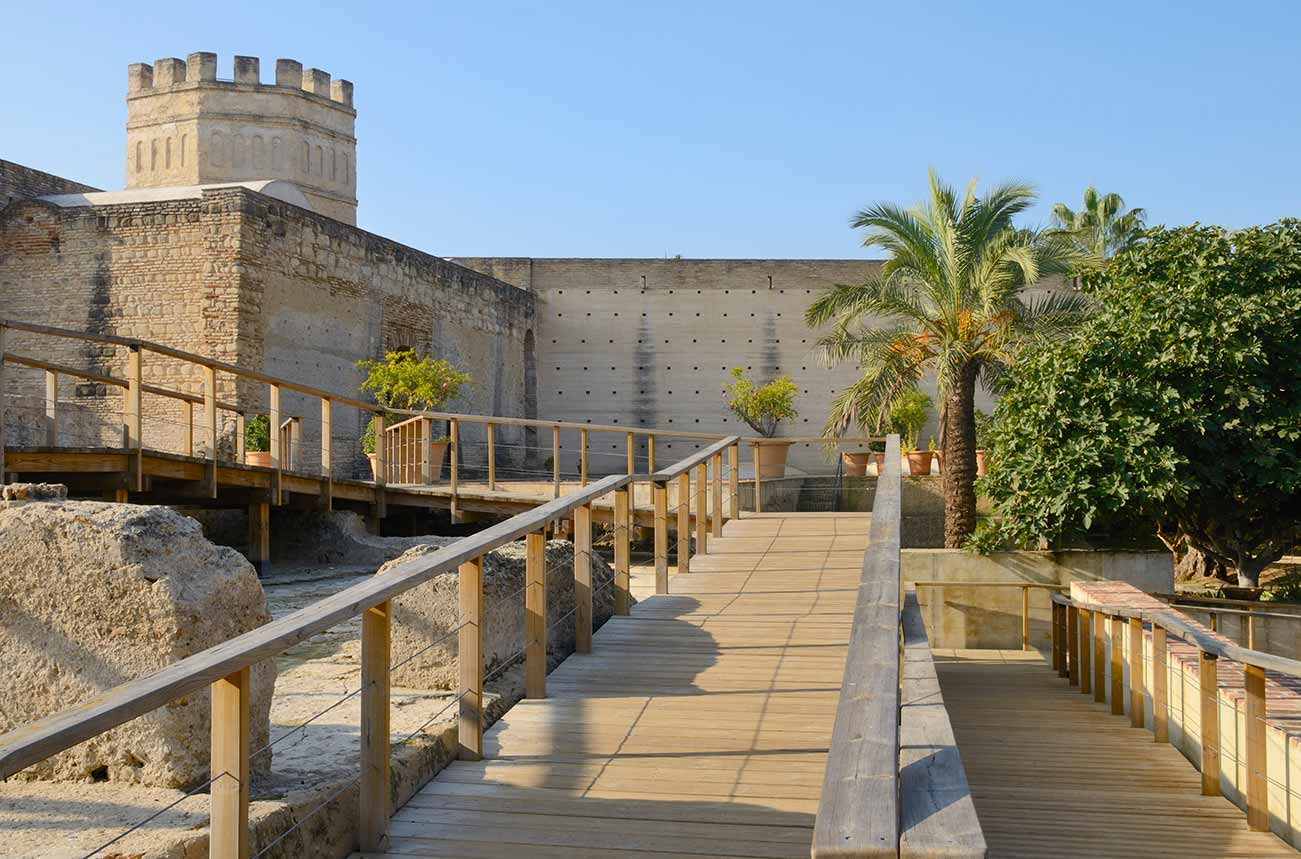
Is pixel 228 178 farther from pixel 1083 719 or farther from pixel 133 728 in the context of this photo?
pixel 133 728

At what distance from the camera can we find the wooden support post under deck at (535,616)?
450cm

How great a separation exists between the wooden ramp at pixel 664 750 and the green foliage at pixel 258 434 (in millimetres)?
11589

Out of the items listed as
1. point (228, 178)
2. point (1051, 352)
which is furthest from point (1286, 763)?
point (228, 178)

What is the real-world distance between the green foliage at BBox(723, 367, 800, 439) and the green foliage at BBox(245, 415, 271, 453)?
10112 mm

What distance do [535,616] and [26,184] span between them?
58.7ft

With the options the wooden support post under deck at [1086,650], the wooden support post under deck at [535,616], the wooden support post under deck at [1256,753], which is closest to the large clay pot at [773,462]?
the wooden support post under deck at [1086,650]

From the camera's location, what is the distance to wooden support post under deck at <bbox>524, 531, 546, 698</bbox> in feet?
14.8

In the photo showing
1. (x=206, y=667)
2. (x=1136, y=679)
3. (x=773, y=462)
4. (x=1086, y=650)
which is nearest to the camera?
(x=206, y=667)

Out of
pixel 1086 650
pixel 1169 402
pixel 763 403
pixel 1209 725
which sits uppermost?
pixel 763 403

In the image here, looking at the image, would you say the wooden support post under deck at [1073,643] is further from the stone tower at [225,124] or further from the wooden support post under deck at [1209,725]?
the stone tower at [225,124]

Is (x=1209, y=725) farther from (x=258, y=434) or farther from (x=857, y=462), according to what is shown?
(x=857, y=462)

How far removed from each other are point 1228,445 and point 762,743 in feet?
32.3

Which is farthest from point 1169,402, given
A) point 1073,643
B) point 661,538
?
point 661,538

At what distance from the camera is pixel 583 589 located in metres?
5.41
